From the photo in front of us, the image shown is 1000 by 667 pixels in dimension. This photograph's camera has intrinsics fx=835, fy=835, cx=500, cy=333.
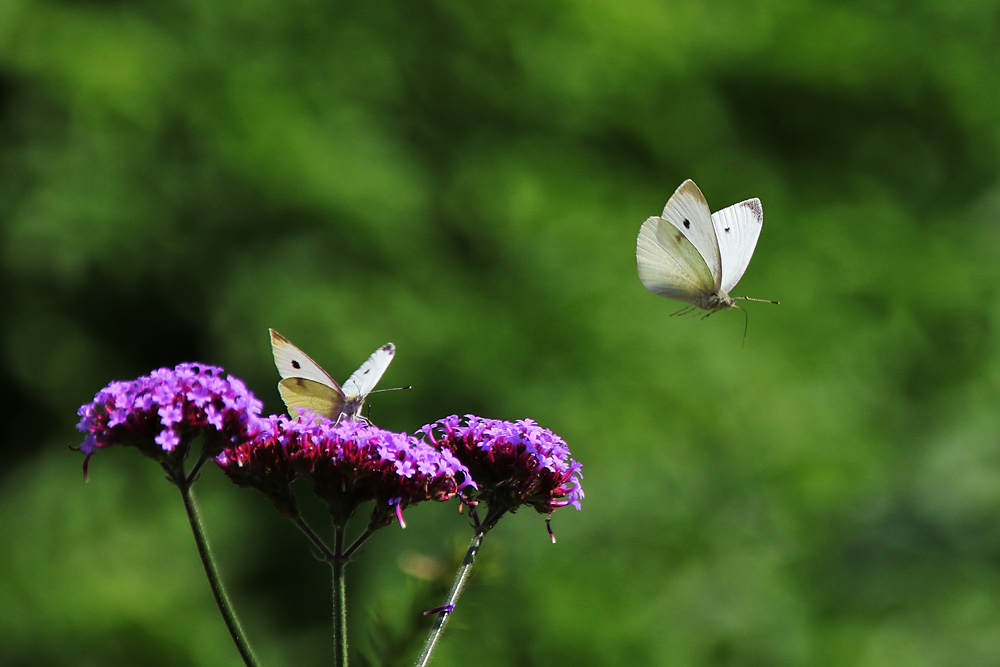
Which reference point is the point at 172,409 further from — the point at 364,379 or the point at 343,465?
the point at 364,379

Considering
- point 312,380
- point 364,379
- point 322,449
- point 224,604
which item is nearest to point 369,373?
point 364,379

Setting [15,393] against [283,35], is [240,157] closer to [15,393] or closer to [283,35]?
[283,35]

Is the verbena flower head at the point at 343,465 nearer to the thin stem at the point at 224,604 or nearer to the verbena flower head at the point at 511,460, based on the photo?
the verbena flower head at the point at 511,460

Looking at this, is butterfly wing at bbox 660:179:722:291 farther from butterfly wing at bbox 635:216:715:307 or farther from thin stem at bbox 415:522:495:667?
thin stem at bbox 415:522:495:667

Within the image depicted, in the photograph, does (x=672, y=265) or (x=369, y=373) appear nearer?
(x=369, y=373)

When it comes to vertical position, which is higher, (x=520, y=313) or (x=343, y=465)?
(x=520, y=313)

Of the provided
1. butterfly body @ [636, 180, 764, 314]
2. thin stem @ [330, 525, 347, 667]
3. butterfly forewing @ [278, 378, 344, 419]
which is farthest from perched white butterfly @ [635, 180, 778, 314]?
thin stem @ [330, 525, 347, 667]

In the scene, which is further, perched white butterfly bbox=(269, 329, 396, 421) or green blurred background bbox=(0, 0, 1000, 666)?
green blurred background bbox=(0, 0, 1000, 666)
